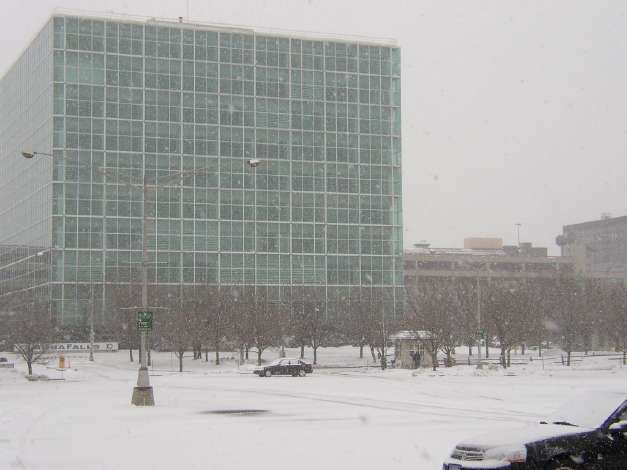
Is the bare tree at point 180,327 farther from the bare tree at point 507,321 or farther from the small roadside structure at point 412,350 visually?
the bare tree at point 507,321

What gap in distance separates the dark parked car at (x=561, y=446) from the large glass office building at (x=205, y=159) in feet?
300

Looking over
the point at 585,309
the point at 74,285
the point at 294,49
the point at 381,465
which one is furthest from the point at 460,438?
the point at 294,49

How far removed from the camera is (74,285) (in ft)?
359

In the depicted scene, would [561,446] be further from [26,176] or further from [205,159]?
[26,176]

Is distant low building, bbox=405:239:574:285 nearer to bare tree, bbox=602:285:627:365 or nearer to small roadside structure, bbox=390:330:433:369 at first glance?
bare tree, bbox=602:285:627:365

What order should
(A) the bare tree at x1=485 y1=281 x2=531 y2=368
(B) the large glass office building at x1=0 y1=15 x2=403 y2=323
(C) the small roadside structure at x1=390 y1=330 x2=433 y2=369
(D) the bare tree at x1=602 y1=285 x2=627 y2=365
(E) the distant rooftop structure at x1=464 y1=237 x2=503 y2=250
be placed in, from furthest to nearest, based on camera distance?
(E) the distant rooftop structure at x1=464 y1=237 x2=503 y2=250, (B) the large glass office building at x1=0 y1=15 x2=403 y2=323, (D) the bare tree at x1=602 y1=285 x2=627 y2=365, (C) the small roadside structure at x1=390 y1=330 x2=433 y2=369, (A) the bare tree at x1=485 y1=281 x2=531 y2=368

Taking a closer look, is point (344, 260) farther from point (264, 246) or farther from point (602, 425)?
point (602, 425)

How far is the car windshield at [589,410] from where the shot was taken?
500 inches

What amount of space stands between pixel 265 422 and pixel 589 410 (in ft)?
37.0

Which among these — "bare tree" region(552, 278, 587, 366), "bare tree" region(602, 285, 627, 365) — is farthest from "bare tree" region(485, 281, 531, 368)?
"bare tree" region(602, 285, 627, 365)

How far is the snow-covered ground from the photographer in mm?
16234

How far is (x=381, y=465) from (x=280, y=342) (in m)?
65.3

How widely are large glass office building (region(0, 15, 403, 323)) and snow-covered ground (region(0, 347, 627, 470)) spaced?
223ft

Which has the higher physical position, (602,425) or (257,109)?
(257,109)
